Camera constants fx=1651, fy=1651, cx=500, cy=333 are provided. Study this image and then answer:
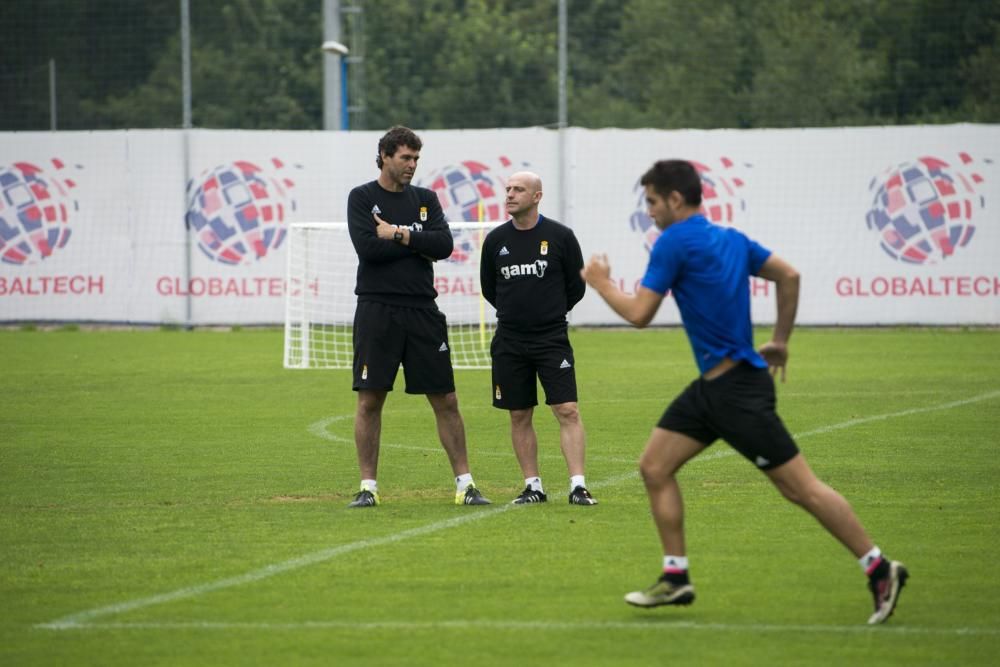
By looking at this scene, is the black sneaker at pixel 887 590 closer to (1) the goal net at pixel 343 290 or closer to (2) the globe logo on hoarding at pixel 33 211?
(1) the goal net at pixel 343 290

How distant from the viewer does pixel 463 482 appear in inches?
412

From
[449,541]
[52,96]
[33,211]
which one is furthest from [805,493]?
[52,96]

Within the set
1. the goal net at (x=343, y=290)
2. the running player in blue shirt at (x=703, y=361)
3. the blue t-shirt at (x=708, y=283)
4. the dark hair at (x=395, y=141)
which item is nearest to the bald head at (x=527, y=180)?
the dark hair at (x=395, y=141)

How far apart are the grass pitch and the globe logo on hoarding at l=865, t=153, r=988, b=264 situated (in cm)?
818

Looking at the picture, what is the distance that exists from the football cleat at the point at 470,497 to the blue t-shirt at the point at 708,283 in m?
3.43

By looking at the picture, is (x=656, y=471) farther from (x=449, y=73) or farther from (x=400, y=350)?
(x=449, y=73)

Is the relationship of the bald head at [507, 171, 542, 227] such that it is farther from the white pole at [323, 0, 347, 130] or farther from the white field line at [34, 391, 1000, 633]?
the white pole at [323, 0, 347, 130]

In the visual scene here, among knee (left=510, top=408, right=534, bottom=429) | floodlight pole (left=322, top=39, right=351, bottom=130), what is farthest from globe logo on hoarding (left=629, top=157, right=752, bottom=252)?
knee (left=510, top=408, right=534, bottom=429)

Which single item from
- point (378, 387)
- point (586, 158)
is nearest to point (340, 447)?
point (378, 387)

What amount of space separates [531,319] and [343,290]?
14.3 meters

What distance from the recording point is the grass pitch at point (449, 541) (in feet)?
22.1

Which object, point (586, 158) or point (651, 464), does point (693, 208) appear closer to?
point (651, 464)

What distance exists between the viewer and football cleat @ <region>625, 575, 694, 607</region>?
7.10 meters

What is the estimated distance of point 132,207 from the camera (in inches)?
1062
